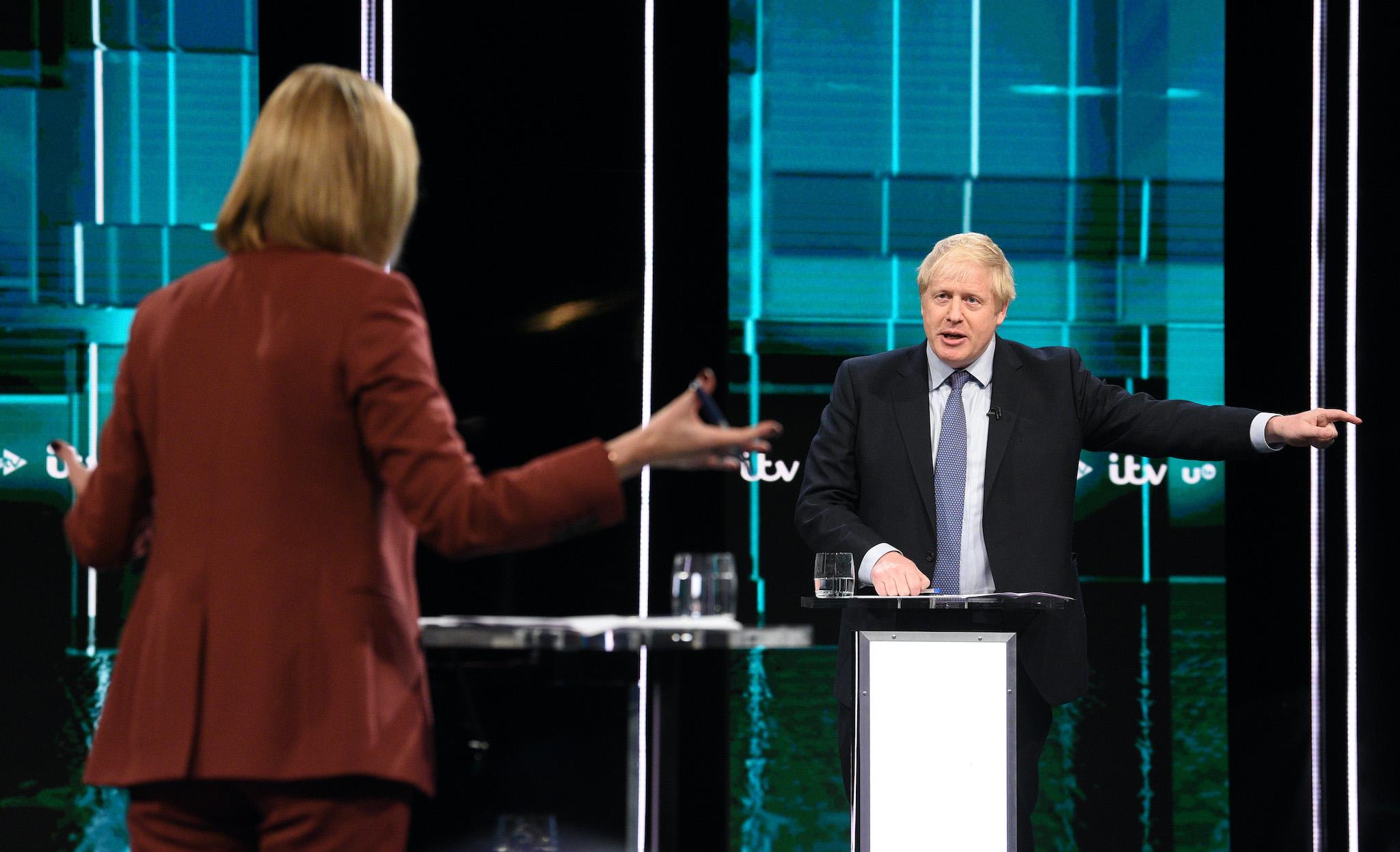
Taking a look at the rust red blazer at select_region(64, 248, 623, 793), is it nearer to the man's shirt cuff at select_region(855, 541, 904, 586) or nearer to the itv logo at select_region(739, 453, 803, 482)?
the man's shirt cuff at select_region(855, 541, 904, 586)

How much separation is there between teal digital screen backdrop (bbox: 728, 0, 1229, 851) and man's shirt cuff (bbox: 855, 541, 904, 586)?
105 cm

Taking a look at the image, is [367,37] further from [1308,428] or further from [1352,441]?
[1352,441]

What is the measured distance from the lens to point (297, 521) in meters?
1.36

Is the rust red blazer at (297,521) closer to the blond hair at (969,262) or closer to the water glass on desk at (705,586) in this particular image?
the water glass on desk at (705,586)

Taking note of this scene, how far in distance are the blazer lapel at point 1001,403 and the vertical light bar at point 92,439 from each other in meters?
2.46

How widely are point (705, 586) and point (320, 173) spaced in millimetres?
1112

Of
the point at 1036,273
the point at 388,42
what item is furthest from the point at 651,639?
the point at 1036,273

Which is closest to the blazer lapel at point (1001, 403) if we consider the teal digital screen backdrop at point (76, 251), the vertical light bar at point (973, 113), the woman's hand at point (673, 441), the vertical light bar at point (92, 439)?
the vertical light bar at point (973, 113)

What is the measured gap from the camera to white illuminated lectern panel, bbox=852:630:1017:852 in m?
2.64

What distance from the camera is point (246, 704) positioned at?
135cm

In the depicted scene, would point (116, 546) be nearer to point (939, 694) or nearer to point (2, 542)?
point (939, 694)

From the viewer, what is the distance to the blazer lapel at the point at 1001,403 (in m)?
3.00

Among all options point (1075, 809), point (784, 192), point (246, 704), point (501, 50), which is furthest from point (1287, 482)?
point (246, 704)

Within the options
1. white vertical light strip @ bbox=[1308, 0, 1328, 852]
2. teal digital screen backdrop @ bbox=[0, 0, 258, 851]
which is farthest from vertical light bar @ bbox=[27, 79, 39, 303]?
white vertical light strip @ bbox=[1308, 0, 1328, 852]
